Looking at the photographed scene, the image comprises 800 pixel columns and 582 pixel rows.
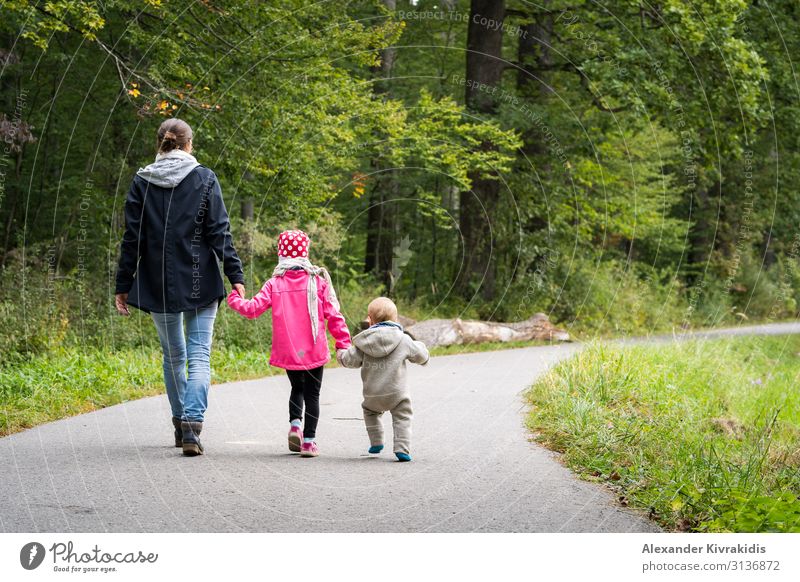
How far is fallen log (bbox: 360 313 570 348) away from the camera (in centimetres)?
1325

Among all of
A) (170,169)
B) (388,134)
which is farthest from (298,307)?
(388,134)

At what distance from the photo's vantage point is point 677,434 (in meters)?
6.38

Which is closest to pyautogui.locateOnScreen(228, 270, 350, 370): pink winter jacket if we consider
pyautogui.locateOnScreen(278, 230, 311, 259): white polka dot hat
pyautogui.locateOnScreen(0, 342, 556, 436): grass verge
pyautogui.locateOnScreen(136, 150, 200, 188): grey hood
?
pyautogui.locateOnScreen(278, 230, 311, 259): white polka dot hat

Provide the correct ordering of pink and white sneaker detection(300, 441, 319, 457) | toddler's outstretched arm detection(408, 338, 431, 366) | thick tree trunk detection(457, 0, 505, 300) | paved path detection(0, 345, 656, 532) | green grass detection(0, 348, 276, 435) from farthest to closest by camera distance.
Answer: thick tree trunk detection(457, 0, 505, 300) → green grass detection(0, 348, 276, 435) → pink and white sneaker detection(300, 441, 319, 457) → toddler's outstretched arm detection(408, 338, 431, 366) → paved path detection(0, 345, 656, 532)

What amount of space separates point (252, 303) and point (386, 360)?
868 millimetres

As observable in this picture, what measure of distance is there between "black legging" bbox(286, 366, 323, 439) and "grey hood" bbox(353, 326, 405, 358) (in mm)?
591

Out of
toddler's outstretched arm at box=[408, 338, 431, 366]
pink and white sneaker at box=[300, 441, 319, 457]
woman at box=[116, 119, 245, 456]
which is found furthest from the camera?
pink and white sneaker at box=[300, 441, 319, 457]

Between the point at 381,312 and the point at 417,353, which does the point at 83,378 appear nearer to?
the point at 381,312

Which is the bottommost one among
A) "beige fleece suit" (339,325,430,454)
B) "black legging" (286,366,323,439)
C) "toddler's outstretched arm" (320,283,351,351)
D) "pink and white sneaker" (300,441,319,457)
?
"pink and white sneaker" (300,441,319,457)

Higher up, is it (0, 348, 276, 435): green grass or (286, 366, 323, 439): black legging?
(286, 366, 323, 439): black legging

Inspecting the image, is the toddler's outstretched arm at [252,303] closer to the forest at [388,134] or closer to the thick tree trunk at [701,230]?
the forest at [388,134]

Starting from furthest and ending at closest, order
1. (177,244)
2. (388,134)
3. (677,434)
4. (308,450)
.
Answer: (388,134) → (677,434) → (308,450) → (177,244)

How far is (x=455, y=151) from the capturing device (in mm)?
16094

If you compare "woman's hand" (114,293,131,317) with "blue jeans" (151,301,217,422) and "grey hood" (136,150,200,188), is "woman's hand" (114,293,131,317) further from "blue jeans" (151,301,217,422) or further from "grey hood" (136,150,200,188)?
"grey hood" (136,150,200,188)
